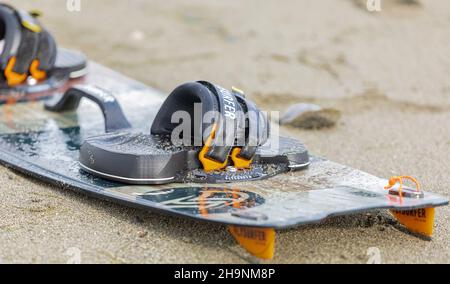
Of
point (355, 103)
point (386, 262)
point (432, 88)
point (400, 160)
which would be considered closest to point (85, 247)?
point (386, 262)

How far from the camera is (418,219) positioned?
3605 millimetres

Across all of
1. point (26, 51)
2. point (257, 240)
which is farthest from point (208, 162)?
point (26, 51)

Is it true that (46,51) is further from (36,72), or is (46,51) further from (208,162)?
(208,162)

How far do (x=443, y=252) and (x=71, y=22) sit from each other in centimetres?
560

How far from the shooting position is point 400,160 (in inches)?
191

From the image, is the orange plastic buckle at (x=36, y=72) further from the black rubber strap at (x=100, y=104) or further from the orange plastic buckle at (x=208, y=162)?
the orange plastic buckle at (x=208, y=162)

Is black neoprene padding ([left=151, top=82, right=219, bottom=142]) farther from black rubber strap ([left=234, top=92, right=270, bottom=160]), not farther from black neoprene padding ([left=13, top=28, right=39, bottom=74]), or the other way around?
black neoprene padding ([left=13, top=28, right=39, bottom=74])

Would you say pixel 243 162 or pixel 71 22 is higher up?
pixel 71 22

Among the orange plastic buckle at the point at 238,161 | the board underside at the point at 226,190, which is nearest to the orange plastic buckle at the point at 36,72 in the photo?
the board underside at the point at 226,190

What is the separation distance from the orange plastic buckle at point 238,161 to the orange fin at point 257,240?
62 centimetres

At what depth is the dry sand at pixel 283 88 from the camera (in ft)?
11.4

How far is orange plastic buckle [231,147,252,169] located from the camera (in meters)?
3.89

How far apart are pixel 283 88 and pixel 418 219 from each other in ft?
9.48
